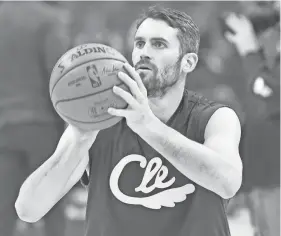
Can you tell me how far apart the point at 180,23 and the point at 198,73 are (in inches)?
76.4

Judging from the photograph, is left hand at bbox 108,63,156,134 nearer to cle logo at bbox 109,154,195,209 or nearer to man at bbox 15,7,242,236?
man at bbox 15,7,242,236

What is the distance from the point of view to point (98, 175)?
1912 mm

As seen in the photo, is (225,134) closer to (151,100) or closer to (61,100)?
(151,100)

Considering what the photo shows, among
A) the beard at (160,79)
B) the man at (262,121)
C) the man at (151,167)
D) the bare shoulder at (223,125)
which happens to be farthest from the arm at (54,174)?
the man at (262,121)

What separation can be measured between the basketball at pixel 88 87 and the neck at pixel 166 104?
441mm

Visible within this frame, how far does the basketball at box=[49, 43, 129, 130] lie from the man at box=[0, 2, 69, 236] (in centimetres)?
220

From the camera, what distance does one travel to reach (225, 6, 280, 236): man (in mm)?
3766

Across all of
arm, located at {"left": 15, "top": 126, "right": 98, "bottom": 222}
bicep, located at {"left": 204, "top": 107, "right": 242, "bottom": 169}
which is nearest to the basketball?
arm, located at {"left": 15, "top": 126, "right": 98, "bottom": 222}

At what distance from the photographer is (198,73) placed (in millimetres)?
3898

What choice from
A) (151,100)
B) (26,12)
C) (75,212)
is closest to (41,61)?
(26,12)

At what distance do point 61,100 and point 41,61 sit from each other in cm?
238

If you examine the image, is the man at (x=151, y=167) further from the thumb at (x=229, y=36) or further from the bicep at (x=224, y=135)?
the thumb at (x=229, y=36)

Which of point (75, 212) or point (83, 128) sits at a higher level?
point (83, 128)

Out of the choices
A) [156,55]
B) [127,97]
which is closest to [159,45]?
[156,55]
